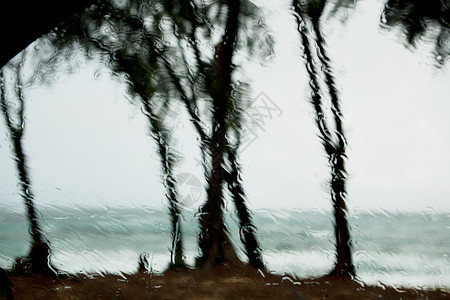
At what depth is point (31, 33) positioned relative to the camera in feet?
4.56

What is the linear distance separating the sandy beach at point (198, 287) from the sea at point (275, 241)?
0.05 m

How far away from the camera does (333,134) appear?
234 centimetres

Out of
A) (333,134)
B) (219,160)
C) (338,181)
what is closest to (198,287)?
(219,160)

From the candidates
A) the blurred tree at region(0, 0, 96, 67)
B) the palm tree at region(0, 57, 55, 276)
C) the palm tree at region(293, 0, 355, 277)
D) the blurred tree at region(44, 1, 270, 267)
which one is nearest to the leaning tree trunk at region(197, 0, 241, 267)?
the blurred tree at region(44, 1, 270, 267)

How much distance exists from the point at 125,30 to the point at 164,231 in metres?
1.42

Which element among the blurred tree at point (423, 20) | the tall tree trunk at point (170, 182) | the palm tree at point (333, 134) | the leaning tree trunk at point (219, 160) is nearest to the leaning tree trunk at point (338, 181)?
the palm tree at point (333, 134)

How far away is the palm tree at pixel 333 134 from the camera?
208 centimetres

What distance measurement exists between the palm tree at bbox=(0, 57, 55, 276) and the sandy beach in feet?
0.26

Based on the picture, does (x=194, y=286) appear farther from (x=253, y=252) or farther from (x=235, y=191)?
(x=235, y=191)

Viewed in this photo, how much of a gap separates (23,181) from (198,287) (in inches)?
51.6

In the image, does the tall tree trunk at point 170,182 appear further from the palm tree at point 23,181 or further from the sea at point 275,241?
the palm tree at point 23,181

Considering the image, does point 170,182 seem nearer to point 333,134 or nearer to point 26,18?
point 333,134

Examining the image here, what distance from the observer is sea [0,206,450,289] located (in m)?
2.02

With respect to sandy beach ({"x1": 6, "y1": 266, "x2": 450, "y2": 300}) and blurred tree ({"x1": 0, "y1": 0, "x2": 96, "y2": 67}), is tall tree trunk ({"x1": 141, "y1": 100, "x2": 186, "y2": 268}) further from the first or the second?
blurred tree ({"x1": 0, "y1": 0, "x2": 96, "y2": 67})
